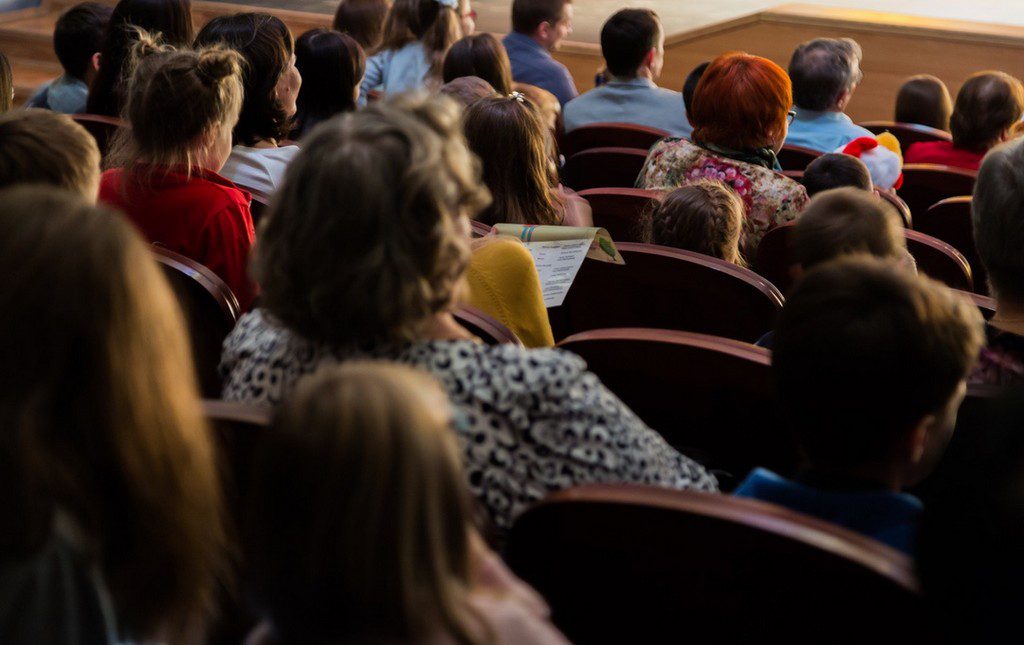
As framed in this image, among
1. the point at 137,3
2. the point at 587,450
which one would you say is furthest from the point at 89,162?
the point at 137,3

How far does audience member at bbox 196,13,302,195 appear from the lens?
2619 millimetres

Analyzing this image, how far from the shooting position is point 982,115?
3748mm

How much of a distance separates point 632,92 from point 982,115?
4.07 ft

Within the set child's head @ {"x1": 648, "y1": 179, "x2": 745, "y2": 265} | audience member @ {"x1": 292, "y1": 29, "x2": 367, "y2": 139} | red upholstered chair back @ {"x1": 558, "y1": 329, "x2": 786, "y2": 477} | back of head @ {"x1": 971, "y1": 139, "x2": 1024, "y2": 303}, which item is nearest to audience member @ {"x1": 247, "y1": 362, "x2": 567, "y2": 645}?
red upholstered chair back @ {"x1": 558, "y1": 329, "x2": 786, "y2": 477}

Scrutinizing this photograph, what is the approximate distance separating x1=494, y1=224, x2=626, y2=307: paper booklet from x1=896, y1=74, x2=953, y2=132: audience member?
3.23m

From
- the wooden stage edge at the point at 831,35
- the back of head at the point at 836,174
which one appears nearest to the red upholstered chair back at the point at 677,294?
the back of head at the point at 836,174

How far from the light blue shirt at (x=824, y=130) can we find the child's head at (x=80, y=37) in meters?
2.39

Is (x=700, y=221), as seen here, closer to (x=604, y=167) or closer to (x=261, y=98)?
(x=261, y=98)

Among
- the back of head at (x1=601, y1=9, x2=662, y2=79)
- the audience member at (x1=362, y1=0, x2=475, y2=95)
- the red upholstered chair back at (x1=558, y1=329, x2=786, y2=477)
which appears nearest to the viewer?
the red upholstered chair back at (x1=558, y1=329, x2=786, y2=477)

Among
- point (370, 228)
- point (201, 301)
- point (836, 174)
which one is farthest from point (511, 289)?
point (836, 174)

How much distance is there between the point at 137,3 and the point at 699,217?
200 centimetres

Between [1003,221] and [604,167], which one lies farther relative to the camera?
[604,167]

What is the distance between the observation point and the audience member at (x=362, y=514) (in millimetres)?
830

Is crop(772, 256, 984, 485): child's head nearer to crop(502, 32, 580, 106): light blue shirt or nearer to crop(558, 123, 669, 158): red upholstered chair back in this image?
crop(558, 123, 669, 158): red upholstered chair back
